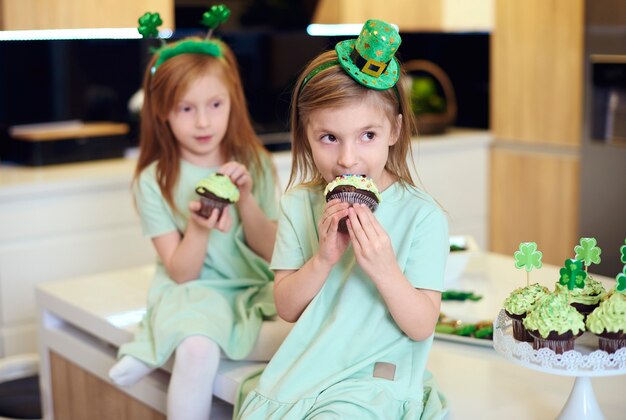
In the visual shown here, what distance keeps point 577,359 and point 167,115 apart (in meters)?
1.00

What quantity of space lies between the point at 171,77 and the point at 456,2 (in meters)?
2.11

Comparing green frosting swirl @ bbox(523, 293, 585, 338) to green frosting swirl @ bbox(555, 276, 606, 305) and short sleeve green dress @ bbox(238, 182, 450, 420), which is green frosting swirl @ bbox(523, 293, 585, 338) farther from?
short sleeve green dress @ bbox(238, 182, 450, 420)

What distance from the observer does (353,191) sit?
1.30 m

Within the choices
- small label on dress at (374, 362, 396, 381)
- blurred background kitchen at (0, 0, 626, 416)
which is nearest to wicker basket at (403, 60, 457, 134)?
blurred background kitchen at (0, 0, 626, 416)

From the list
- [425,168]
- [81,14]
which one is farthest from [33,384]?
[425,168]

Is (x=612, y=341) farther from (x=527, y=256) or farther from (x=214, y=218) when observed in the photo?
(x=214, y=218)

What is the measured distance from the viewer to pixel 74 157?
124 inches

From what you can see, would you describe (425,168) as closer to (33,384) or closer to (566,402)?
(33,384)

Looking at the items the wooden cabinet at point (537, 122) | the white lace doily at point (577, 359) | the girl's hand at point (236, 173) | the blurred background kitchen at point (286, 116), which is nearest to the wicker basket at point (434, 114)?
the blurred background kitchen at point (286, 116)

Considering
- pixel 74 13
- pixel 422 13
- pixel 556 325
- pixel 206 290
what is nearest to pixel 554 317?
pixel 556 325

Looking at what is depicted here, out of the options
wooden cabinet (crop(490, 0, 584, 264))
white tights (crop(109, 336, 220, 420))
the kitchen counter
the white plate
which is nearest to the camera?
the kitchen counter

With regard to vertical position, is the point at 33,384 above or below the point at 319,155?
below

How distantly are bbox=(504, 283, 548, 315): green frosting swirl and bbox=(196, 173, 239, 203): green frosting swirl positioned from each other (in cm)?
61

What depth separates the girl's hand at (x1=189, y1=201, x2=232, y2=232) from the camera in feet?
5.58
